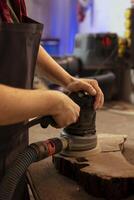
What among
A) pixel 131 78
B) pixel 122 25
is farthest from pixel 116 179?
pixel 122 25

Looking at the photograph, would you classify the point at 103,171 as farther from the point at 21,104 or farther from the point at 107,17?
the point at 107,17

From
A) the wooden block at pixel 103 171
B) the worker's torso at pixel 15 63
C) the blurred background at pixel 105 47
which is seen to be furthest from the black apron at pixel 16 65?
the blurred background at pixel 105 47

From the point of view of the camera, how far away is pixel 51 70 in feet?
2.87

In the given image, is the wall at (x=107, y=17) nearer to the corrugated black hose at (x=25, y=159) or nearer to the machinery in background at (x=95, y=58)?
the machinery in background at (x=95, y=58)

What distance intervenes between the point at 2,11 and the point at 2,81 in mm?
120

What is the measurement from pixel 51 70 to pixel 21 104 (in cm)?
35

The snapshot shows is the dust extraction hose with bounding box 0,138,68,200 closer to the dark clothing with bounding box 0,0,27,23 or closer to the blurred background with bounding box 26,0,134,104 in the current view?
the dark clothing with bounding box 0,0,27,23

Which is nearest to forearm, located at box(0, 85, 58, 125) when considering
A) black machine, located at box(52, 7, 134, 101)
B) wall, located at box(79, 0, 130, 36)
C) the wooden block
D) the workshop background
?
the wooden block

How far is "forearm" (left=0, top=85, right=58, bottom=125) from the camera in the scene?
516 mm

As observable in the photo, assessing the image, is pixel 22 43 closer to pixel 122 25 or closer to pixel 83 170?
pixel 83 170

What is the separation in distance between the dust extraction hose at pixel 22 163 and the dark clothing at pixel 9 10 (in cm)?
22

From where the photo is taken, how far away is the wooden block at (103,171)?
23.3 inches

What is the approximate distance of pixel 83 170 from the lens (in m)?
0.64

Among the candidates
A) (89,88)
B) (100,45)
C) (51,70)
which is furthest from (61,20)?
(89,88)
